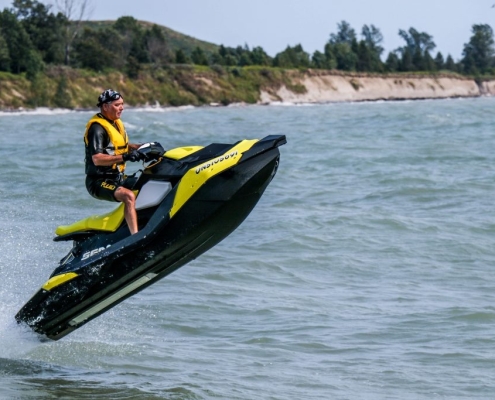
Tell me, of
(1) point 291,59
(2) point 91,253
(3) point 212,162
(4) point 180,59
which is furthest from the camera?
(1) point 291,59

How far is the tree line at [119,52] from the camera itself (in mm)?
60875

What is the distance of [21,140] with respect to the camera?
2620cm

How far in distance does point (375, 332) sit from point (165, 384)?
1.93 m

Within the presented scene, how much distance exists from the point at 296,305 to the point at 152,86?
6005cm

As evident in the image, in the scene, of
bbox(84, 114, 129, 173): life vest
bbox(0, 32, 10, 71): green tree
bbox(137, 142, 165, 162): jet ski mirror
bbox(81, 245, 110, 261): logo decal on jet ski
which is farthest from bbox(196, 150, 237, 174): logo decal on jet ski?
bbox(0, 32, 10, 71): green tree

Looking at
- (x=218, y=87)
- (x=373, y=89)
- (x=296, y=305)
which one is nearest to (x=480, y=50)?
(x=373, y=89)

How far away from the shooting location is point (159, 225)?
6.32 meters

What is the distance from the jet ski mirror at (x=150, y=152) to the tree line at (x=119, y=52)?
5325cm

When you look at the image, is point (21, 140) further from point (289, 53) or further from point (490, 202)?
point (289, 53)

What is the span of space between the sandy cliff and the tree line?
12.9 ft

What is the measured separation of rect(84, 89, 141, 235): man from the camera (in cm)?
640

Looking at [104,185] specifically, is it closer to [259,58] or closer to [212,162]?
[212,162]

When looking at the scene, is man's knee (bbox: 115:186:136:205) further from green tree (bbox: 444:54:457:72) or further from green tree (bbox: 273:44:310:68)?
green tree (bbox: 444:54:457:72)

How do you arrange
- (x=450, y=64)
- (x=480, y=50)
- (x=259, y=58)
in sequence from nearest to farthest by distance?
(x=259, y=58) → (x=450, y=64) → (x=480, y=50)
